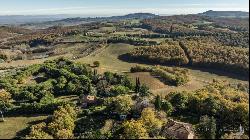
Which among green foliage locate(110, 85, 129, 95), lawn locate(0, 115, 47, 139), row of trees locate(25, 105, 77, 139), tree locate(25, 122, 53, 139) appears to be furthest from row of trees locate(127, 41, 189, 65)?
tree locate(25, 122, 53, 139)

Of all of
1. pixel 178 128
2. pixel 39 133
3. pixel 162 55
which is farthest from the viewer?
pixel 162 55

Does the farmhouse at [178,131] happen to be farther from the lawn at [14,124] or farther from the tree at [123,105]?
the lawn at [14,124]

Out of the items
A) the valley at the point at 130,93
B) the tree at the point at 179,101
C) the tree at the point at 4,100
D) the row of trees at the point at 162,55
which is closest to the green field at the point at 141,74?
the valley at the point at 130,93

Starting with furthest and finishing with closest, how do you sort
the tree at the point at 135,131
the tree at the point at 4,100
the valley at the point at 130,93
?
the tree at the point at 4,100 < the valley at the point at 130,93 < the tree at the point at 135,131

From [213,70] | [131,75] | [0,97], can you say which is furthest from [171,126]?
[213,70]

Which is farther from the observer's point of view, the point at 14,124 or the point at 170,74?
the point at 170,74

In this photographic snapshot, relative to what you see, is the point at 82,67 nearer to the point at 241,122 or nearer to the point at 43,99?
→ the point at 43,99

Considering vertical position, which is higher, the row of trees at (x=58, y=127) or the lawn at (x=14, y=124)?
the row of trees at (x=58, y=127)

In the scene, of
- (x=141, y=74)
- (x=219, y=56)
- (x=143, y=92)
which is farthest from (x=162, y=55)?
(x=143, y=92)

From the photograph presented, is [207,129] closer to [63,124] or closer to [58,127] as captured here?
[63,124]

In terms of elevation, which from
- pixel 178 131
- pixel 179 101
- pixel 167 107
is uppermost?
pixel 178 131
